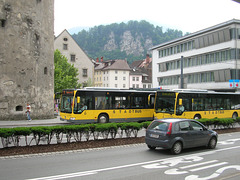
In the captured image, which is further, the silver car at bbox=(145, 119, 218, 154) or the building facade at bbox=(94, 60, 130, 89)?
the building facade at bbox=(94, 60, 130, 89)

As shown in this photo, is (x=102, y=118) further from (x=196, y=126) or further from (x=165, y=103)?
(x=196, y=126)

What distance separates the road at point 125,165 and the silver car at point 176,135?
418 mm

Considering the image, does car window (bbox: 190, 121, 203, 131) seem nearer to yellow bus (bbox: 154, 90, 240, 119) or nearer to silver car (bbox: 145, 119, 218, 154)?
silver car (bbox: 145, 119, 218, 154)

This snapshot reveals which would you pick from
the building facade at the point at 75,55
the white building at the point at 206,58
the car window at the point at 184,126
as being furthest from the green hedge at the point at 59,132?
the building facade at the point at 75,55

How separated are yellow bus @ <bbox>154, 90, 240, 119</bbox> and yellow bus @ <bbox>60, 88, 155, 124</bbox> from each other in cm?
237

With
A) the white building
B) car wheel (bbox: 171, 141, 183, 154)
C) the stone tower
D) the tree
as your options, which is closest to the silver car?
car wheel (bbox: 171, 141, 183, 154)

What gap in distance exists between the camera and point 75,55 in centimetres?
6631

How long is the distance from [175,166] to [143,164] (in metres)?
1.16

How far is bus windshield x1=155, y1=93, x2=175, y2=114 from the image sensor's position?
72.8 ft

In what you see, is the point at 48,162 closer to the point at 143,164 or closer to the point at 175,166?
the point at 143,164

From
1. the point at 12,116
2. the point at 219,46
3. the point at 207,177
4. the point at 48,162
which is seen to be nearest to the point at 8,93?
the point at 12,116

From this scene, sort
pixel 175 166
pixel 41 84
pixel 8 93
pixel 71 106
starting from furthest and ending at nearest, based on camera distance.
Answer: pixel 41 84
pixel 8 93
pixel 71 106
pixel 175 166

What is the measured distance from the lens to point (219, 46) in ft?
151

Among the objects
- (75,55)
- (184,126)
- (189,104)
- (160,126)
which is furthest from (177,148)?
(75,55)
